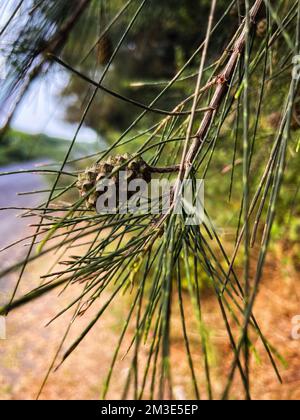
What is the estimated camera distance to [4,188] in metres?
6.17

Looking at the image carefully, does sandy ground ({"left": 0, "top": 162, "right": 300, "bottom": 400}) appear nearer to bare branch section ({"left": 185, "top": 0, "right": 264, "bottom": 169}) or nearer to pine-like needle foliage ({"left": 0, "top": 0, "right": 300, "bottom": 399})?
pine-like needle foliage ({"left": 0, "top": 0, "right": 300, "bottom": 399})

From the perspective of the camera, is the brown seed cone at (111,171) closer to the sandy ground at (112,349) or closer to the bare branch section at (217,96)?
the bare branch section at (217,96)

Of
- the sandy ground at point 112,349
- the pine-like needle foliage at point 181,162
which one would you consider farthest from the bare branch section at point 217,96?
the sandy ground at point 112,349

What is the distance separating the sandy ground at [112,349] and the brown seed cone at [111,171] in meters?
1.37

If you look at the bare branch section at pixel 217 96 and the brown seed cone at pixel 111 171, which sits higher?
the bare branch section at pixel 217 96

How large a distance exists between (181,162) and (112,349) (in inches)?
71.8

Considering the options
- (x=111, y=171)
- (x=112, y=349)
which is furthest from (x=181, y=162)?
(x=112, y=349)

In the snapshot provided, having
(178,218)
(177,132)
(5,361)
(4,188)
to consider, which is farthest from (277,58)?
(4,188)

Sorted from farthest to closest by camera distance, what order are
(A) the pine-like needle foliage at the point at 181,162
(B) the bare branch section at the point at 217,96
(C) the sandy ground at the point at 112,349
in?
(C) the sandy ground at the point at 112,349 → (B) the bare branch section at the point at 217,96 → (A) the pine-like needle foliage at the point at 181,162

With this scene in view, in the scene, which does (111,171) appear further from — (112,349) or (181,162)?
(112,349)

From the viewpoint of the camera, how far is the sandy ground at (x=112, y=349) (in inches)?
64.1

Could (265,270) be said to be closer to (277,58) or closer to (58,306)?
(58,306)

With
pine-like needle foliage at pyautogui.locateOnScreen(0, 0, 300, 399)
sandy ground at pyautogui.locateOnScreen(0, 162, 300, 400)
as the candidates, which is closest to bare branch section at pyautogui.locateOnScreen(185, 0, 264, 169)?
pine-like needle foliage at pyautogui.locateOnScreen(0, 0, 300, 399)

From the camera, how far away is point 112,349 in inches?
77.6
